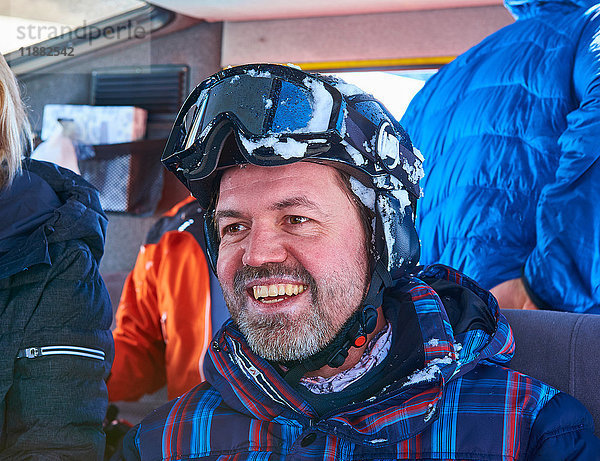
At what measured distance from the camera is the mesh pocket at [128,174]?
3213 mm

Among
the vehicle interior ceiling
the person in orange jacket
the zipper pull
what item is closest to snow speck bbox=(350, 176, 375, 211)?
the zipper pull

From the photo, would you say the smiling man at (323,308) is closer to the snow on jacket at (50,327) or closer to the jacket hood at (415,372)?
the jacket hood at (415,372)

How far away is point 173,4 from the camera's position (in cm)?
338

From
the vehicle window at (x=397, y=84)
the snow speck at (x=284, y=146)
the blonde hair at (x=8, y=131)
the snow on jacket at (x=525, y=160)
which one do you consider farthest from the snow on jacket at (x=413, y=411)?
the vehicle window at (x=397, y=84)

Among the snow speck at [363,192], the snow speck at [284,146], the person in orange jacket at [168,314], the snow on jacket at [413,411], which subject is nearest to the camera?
the snow on jacket at [413,411]

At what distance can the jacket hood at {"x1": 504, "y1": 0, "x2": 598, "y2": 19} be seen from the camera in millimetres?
1625

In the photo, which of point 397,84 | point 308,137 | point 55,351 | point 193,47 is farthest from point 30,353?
point 193,47

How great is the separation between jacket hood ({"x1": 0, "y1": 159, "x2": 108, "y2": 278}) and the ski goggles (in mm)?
318

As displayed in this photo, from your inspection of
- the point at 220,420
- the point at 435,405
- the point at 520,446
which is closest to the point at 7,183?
the point at 220,420

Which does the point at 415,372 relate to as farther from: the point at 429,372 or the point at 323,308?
the point at 323,308

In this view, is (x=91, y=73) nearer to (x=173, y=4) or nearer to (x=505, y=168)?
(x=173, y=4)

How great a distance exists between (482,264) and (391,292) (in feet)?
0.93

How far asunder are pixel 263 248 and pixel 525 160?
2.06ft

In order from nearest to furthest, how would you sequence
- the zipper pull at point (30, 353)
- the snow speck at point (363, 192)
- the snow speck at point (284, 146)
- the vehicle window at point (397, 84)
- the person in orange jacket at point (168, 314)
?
1. the snow speck at point (284, 146)
2. the snow speck at point (363, 192)
3. the zipper pull at point (30, 353)
4. the person in orange jacket at point (168, 314)
5. the vehicle window at point (397, 84)
